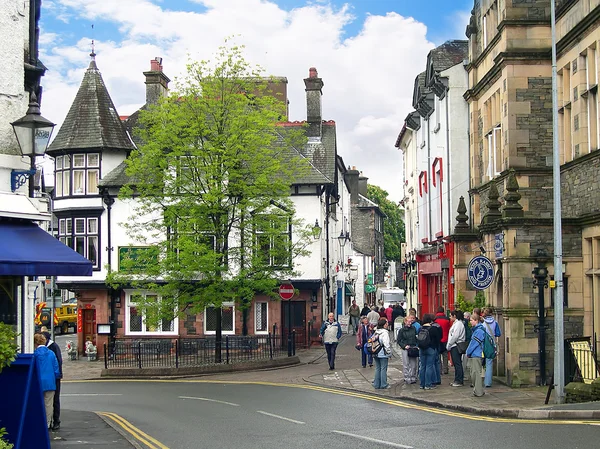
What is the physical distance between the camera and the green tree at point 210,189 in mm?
29641

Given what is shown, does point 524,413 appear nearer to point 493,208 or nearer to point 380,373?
point 380,373

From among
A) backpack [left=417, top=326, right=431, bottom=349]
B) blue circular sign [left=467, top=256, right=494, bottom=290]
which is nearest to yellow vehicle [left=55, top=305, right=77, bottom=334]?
backpack [left=417, top=326, right=431, bottom=349]

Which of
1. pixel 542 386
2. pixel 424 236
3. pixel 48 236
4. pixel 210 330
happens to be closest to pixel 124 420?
pixel 48 236

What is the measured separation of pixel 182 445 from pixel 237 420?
2939mm

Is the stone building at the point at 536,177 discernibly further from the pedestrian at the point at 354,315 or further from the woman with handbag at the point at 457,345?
the pedestrian at the point at 354,315

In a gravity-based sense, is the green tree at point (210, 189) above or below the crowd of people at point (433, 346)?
above

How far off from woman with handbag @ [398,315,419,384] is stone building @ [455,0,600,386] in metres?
2.18

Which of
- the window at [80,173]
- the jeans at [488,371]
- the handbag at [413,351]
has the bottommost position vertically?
the jeans at [488,371]

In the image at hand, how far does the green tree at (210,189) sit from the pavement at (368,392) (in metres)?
3.46

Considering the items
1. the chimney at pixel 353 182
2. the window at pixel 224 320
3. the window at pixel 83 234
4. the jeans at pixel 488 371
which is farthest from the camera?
the chimney at pixel 353 182

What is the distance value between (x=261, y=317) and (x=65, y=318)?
26244 mm

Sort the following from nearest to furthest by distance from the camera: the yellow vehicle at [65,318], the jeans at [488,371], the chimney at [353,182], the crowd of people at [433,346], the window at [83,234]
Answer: the crowd of people at [433,346]
the jeans at [488,371]
the window at [83,234]
the yellow vehicle at [65,318]
the chimney at [353,182]

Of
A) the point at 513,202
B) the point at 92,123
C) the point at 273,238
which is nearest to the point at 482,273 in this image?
the point at 513,202

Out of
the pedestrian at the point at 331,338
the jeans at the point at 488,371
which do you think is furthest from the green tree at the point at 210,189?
the jeans at the point at 488,371
